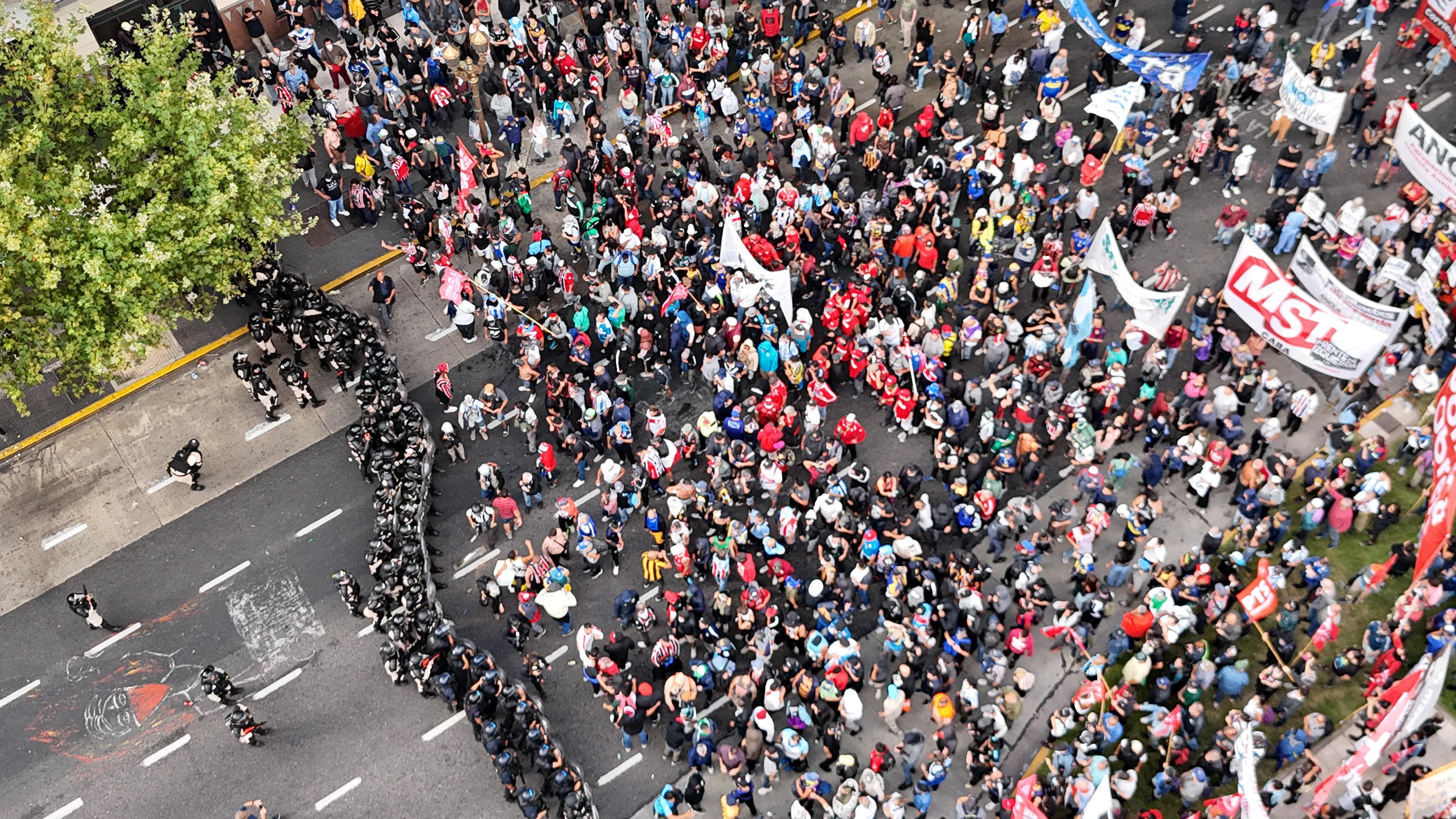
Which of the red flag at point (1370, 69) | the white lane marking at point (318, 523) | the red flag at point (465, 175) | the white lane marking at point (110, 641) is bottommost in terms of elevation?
the white lane marking at point (110, 641)

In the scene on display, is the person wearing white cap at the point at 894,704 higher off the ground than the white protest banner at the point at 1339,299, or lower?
lower

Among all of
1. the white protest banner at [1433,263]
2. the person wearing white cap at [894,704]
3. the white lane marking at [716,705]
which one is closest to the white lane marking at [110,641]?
the white lane marking at [716,705]

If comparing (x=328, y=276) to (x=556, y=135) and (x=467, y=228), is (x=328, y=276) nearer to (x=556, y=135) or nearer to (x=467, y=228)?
(x=467, y=228)

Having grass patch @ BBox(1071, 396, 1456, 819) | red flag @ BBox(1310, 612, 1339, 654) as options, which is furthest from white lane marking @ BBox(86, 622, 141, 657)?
red flag @ BBox(1310, 612, 1339, 654)

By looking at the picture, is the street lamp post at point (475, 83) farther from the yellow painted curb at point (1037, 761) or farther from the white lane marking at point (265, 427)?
the yellow painted curb at point (1037, 761)

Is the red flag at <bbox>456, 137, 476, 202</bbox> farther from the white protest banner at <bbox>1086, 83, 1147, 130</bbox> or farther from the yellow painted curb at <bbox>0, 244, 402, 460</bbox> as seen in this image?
the white protest banner at <bbox>1086, 83, 1147, 130</bbox>
